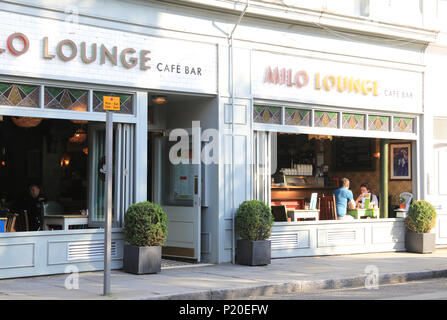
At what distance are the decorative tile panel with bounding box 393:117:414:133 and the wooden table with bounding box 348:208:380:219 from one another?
6.77 feet

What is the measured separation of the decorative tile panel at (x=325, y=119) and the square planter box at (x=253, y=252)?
11.0ft

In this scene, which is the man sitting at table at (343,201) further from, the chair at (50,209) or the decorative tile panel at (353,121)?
the chair at (50,209)

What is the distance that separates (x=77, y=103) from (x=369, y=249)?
772 cm

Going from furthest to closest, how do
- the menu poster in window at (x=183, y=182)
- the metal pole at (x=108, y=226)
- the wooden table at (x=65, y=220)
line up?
the menu poster in window at (x=183, y=182) < the wooden table at (x=65, y=220) < the metal pole at (x=108, y=226)

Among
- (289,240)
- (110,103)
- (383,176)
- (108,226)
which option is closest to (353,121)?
(383,176)

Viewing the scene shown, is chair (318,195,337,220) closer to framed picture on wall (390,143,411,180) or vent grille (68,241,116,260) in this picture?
framed picture on wall (390,143,411,180)

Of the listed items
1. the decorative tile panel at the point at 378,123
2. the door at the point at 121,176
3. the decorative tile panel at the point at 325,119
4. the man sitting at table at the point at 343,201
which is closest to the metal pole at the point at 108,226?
the door at the point at 121,176

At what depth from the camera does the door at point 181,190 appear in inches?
522

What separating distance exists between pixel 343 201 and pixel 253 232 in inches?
139

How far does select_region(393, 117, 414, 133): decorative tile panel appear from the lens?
53.1ft

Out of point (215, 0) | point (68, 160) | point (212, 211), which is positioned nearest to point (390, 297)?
point (212, 211)

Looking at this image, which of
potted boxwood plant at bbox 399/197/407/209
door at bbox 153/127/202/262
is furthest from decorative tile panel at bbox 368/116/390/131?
door at bbox 153/127/202/262

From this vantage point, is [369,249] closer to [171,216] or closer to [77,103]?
[171,216]

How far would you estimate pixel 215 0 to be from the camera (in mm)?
12883
